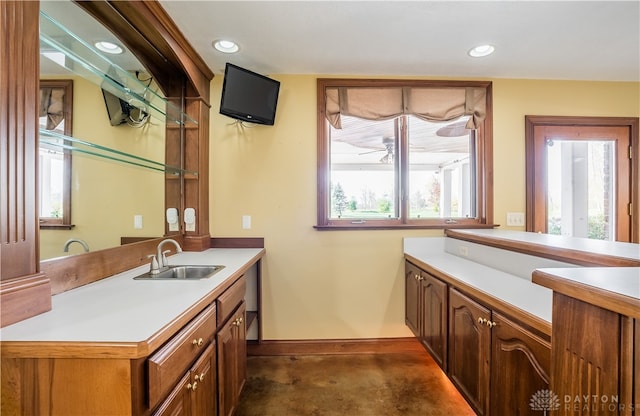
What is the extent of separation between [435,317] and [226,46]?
243cm

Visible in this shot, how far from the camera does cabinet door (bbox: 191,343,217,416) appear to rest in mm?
1095

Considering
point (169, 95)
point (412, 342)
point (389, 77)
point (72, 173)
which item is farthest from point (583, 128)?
point (72, 173)

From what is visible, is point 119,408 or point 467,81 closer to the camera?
point 119,408

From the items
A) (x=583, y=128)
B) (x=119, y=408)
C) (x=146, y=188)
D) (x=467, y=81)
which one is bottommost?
(x=119, y=408)

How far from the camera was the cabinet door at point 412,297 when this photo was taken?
2.21 metres

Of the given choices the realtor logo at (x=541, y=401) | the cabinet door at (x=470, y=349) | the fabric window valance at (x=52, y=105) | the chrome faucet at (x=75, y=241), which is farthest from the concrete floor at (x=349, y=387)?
the fabric window valance at (x=52, y=105)

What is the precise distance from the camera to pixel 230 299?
152 centimetres

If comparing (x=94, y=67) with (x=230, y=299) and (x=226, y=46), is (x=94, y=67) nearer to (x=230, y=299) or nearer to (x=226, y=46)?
(x=226, y=46)

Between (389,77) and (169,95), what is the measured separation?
187 cm

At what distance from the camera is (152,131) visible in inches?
77.5

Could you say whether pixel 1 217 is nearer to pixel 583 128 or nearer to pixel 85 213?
pixel 85 213

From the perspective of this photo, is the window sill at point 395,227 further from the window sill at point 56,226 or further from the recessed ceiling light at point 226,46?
the window sill at point 56,226

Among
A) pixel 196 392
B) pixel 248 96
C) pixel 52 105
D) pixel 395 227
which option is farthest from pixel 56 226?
pixel 395 227

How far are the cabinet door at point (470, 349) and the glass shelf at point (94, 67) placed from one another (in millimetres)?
2238
